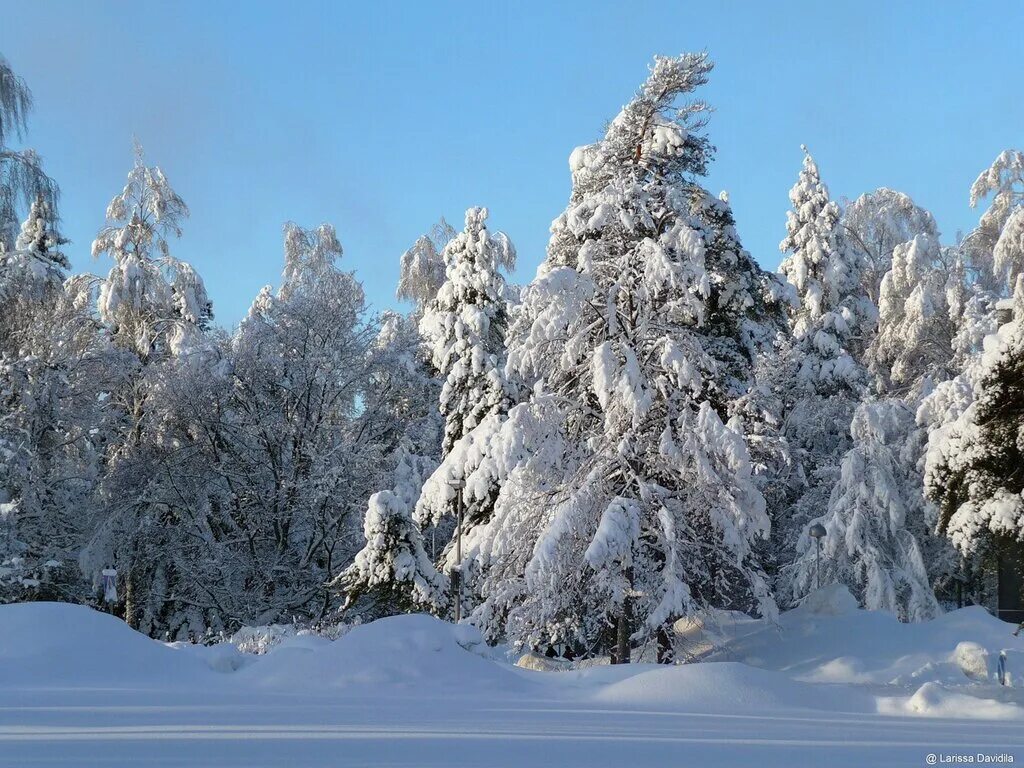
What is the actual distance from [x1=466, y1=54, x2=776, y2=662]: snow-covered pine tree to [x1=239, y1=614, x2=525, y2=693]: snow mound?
3.01 meters

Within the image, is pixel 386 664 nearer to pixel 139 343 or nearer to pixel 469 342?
pixel 469 342

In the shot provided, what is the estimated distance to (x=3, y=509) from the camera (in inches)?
802

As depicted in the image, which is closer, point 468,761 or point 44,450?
point 468,761

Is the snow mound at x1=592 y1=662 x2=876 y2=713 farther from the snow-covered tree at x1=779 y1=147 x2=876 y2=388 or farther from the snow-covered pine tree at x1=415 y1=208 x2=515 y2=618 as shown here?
the snow-covered tree at x1=779 y1=147 x2=876 y2=388

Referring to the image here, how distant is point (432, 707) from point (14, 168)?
13.0 metres

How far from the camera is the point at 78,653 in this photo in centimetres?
1345

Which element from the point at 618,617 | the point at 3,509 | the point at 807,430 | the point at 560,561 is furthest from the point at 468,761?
the point at 807,430

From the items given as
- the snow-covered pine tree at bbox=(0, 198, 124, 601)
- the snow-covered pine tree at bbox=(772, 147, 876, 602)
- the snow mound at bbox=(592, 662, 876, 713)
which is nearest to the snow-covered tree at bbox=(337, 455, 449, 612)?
the snow-covered pine tree at bbox=(0, 198, 124, 601)

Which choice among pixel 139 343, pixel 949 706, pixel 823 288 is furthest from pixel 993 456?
pixel 139 343

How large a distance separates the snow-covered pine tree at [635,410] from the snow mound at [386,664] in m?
3.01

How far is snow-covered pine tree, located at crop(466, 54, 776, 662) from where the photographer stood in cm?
1683

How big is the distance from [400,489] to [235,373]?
577 cm

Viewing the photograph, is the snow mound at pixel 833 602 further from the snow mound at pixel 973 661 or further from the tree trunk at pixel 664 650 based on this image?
the tree trunk at pixel 664 650

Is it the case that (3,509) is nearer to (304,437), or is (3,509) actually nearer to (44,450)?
(44,450)
